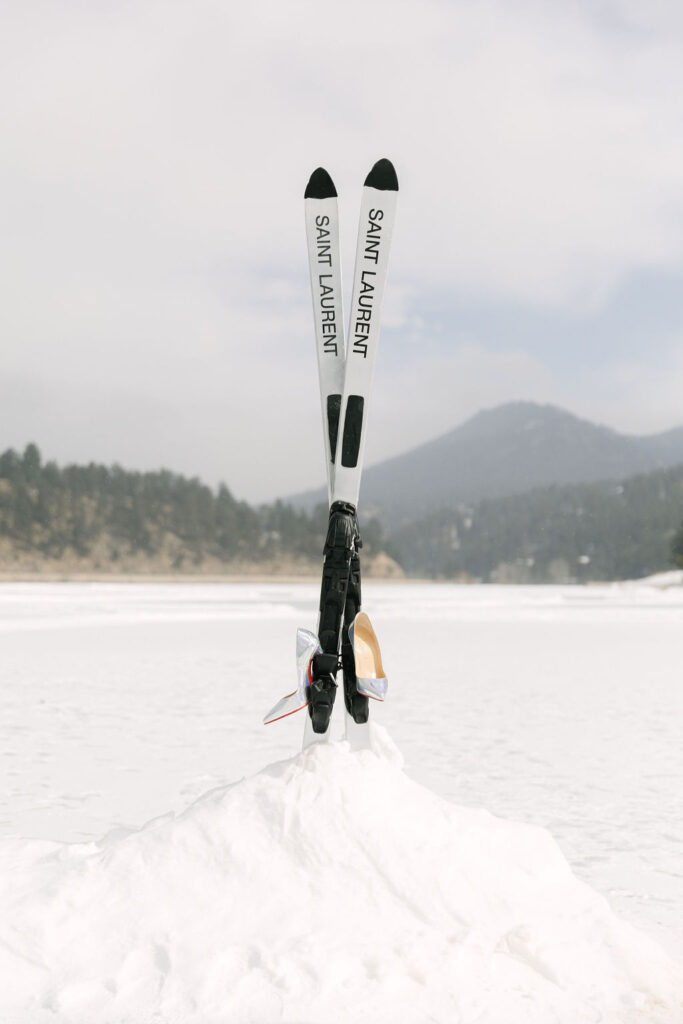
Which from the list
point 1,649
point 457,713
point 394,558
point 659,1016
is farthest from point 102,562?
point 659,1016

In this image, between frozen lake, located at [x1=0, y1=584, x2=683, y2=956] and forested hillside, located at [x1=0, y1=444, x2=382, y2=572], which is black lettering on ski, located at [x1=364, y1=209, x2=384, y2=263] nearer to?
frozen lake, located at [x1=0, y1=584, x2=683, y2=956]

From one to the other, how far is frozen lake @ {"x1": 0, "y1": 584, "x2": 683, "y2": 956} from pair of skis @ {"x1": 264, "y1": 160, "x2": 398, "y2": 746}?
1622mm

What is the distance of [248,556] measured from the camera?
103875 millimetres

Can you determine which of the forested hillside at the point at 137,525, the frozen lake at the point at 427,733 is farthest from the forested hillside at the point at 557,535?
the frozen lake at the point at 427,733

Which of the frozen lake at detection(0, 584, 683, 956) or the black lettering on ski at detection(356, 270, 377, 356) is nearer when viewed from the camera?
the black lettering on ski at detection(356, 270, 377, 356)

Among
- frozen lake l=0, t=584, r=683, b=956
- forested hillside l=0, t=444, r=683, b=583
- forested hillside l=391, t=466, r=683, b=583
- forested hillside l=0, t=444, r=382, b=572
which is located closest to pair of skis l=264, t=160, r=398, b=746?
frozen lake l=0, t=584, r=683, b=956

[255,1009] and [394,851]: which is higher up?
[394,851]

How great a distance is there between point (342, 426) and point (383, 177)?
1.39 m

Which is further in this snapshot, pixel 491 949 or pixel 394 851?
pixel 394 851

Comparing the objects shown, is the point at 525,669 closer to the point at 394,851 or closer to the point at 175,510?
the point at 394,851

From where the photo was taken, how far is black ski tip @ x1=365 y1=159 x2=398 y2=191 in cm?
499

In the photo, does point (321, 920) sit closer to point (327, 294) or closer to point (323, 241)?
point (327, 294)

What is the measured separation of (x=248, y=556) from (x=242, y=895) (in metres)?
101

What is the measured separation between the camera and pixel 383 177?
197 inches
